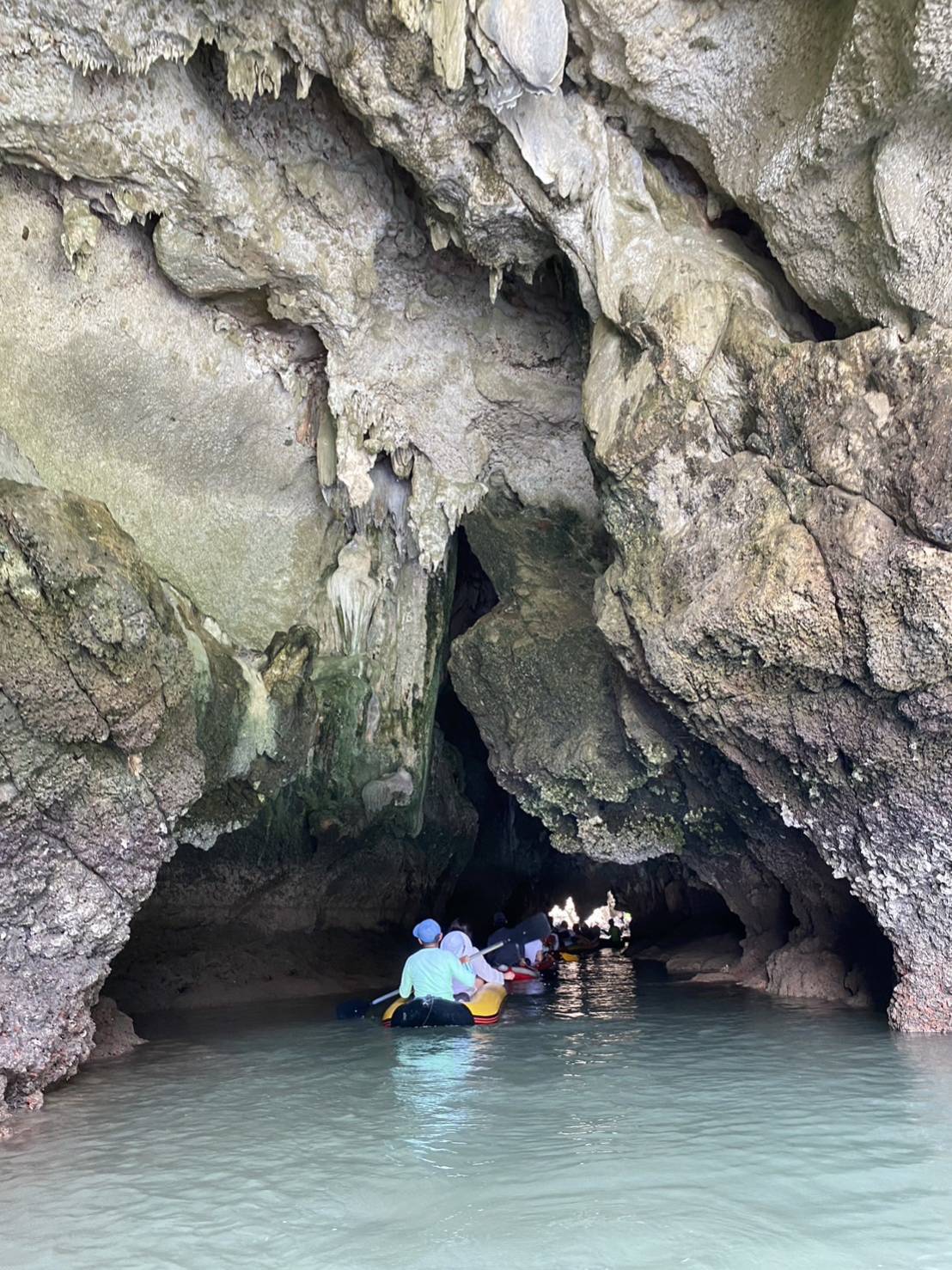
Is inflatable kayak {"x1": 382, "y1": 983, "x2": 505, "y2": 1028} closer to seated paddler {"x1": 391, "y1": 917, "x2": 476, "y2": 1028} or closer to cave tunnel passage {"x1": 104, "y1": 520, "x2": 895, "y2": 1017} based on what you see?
seated paddler {"x1": 391, "y1": 917, "x2": 476, "y2": 1028}

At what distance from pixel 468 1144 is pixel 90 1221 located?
178 centimetres

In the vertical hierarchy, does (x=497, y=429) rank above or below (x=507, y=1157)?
above

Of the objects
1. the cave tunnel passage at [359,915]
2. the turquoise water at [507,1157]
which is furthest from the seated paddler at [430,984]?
the cave tunnel passage at [359,915]

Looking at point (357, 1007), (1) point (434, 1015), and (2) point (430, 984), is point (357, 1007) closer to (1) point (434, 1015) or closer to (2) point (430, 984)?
(2) point (430, 984)

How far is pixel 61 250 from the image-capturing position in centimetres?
826

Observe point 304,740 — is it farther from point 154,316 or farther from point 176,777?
point 154,316

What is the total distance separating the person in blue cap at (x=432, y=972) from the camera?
9.84m

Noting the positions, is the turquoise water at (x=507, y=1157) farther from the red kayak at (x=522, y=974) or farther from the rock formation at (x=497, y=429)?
the red kayak at (x=522, y=974)

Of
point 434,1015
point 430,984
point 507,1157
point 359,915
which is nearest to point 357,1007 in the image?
point 430,984

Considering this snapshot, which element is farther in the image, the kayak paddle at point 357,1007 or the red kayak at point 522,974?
the red kayak at point 522,974

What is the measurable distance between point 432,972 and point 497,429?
5332 mm

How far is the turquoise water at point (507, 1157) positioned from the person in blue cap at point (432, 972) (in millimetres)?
1340

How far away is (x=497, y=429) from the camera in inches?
420

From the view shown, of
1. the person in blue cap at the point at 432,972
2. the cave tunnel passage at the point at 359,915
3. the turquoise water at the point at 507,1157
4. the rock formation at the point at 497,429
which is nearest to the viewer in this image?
the turquoise water at the point at 507,1157
